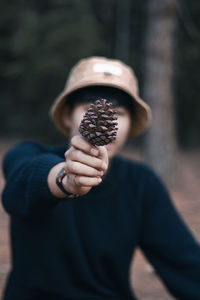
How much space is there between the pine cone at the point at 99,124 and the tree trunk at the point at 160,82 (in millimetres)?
6617

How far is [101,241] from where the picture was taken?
2.17 metres

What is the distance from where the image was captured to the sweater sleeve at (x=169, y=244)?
2189 mm

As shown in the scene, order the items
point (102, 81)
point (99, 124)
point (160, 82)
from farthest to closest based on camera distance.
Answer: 1. point (160, 82)
2. point (102, 81)
3. point (99, 124)

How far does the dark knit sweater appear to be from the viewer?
2.11 m

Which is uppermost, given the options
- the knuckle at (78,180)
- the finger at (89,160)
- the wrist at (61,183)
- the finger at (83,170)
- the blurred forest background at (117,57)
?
the finger at (89,160)

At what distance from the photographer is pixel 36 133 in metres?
14.3

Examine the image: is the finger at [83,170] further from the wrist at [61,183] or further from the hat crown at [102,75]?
the hat crown at [102,75]

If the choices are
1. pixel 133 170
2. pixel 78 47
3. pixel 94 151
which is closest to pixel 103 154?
pixel 94 151

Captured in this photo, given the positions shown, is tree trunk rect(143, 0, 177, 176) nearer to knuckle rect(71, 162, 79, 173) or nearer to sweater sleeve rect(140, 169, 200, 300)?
sweater sleeve rect(140, 169, 200, 300)

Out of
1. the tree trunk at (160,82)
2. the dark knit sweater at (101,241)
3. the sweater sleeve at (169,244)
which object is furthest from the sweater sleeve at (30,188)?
the tree trunk at (160,82)

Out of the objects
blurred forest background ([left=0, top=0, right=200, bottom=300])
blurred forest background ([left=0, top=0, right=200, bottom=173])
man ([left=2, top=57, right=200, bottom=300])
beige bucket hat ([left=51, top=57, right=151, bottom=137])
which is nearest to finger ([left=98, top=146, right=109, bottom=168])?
man ([left=2, top=57, right=200, bottom=300])

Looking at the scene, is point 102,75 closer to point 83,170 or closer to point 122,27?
point 83,170

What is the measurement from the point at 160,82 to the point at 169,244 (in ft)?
19.0

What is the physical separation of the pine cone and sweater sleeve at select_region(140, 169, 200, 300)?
3.85 feet
